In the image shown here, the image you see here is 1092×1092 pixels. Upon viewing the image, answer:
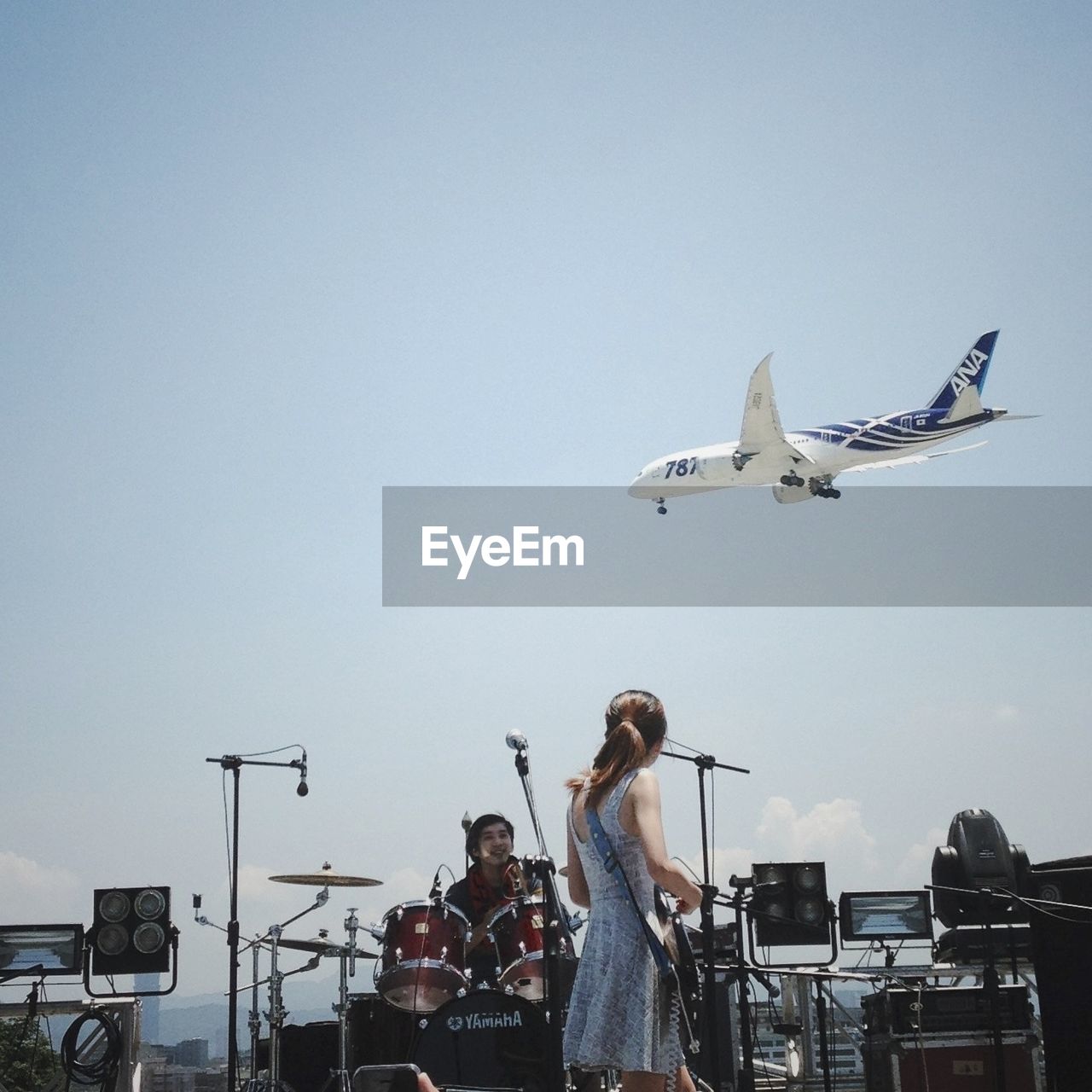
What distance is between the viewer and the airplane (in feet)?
90.7

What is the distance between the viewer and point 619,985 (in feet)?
11.9

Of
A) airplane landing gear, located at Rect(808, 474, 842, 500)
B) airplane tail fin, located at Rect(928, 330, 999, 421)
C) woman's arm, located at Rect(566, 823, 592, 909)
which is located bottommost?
woman's arm, located at Rect(566, 823, 592, 909)

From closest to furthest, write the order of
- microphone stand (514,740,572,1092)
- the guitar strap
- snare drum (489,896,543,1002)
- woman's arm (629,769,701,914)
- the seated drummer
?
woman's arm (629,769,701,914)
the guitar strap
microphone stand (514,740,572,1092)
snare drum (489,896,543,1002)
the seated drummer

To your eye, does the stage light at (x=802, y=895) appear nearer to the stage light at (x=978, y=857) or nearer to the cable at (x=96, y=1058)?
the stage light at (x=978, y=857)

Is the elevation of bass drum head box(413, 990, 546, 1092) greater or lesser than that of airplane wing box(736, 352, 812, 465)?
lesser

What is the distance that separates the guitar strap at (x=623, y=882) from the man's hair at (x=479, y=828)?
3.69 meters

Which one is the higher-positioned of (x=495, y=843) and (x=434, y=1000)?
(x=495, y=843)

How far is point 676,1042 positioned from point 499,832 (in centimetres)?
370

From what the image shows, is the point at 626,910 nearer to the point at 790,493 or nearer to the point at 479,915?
the point at 479,915

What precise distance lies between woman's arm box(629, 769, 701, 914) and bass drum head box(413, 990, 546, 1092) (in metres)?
2.41

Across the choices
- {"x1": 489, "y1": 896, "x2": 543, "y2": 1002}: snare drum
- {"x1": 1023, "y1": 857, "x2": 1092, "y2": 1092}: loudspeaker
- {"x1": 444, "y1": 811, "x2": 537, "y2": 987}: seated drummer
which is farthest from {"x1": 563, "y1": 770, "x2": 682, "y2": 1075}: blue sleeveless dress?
{"x1": 444, "y1": 811, "x2": 537, "y2": 987}: seated drummer

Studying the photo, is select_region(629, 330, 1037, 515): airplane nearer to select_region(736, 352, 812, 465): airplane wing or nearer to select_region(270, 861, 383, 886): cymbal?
select_region(736, 352, 812, 465): airplane wing

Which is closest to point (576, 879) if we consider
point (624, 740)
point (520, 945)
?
point (624, 740)

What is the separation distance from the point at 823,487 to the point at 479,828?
23477 millimetres
